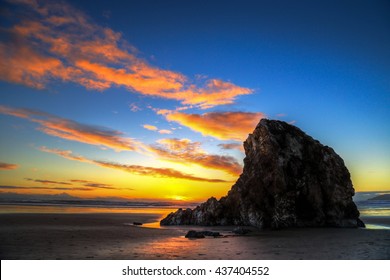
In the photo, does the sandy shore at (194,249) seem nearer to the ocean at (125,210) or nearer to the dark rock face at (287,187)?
the dark rock face at (287,187)

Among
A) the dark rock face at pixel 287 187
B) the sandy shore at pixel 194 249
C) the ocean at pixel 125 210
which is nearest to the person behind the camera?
the sandy shore at pixel 194 249

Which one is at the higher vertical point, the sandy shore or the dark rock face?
the dark rock face

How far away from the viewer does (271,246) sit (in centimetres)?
1509

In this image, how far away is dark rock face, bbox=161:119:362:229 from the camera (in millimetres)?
25016

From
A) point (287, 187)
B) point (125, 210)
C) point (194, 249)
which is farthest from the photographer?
point (125, 210)

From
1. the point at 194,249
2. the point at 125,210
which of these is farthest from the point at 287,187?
the point at 125,210

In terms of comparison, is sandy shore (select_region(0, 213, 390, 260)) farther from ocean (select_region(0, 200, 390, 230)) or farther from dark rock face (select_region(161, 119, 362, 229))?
ocean (select_region(0, 200, 390, 230))

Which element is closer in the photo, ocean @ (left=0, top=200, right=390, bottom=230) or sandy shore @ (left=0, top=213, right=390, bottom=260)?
sandy shore @ (left=0, top=213, right=390, bottom=260)

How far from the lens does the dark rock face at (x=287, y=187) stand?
25016 mm

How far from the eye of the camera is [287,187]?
993 inches

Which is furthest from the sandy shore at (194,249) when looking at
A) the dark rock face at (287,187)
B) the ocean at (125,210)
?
the ocean at (125,210)

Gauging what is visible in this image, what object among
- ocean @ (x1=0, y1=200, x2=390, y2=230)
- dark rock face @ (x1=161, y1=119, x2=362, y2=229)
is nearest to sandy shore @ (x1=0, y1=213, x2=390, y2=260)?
dark rock face @ (x1=161, y1=119, x2=362, y2=229)

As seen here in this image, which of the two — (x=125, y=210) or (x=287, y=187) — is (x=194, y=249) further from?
(x=125, y=210)

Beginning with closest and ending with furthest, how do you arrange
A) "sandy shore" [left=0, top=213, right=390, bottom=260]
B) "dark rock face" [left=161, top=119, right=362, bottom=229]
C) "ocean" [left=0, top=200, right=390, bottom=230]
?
"sandy shore" [left=0, top=213, right=390, bottom=260] < "dark rock face" [left=161, top=119, right=362, bottom=229] < "ocean" [left=0, top=200, right=390, bottom=230]
